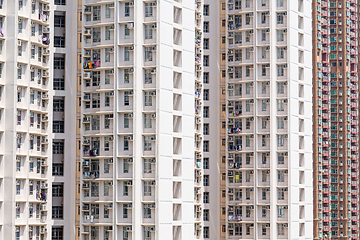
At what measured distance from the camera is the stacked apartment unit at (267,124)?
77.0 m

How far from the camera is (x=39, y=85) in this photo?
6009 cm

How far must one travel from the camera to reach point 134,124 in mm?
61406

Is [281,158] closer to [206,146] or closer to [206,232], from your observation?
[206,146]

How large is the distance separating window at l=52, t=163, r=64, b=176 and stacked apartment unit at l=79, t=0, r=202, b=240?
2.14m

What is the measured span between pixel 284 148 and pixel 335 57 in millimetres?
49970

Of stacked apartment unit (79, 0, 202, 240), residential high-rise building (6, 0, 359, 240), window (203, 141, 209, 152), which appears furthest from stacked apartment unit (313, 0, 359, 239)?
stacked apartment unit (79, 0, 202, 240)

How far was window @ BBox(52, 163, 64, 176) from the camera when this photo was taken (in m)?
64.2

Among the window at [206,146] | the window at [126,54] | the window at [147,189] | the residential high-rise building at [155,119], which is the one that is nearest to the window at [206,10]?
the residential high-rise building at [155,119]

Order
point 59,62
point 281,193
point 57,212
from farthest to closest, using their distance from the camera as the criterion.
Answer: point 281,193 < point 59,62 < point 57,212

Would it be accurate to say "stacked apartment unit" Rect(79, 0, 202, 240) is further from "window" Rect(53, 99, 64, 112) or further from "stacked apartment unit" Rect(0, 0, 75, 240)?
"window" Rect(53, 99, 64, 112)

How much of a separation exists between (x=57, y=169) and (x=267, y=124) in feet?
76.1

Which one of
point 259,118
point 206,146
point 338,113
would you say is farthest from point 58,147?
point 338,113

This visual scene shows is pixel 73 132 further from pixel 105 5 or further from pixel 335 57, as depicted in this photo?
pixel 335 57

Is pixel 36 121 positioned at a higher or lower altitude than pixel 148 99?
lower
